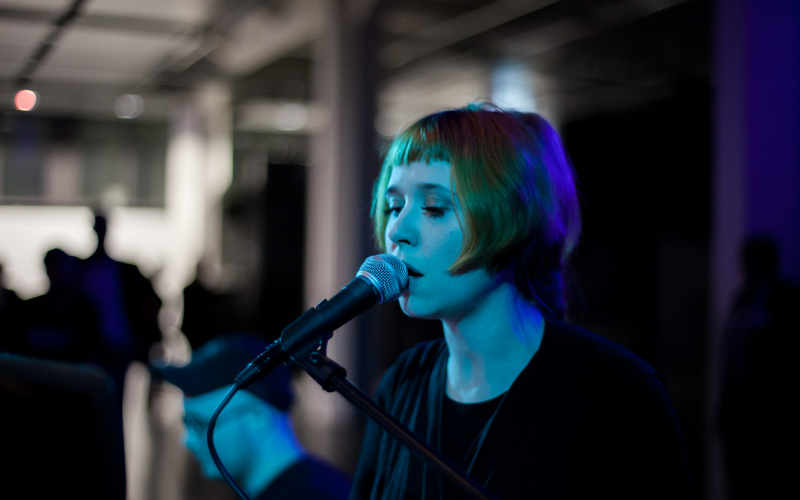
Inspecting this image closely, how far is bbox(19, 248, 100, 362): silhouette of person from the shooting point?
407 centimetres

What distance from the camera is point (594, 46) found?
8484 mm

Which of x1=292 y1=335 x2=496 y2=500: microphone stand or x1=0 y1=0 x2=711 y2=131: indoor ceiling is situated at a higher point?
x1=0 y1=0 x2=711 y2=131: indoor ceiling

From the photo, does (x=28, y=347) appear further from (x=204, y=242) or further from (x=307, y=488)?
(x=204, y=242)

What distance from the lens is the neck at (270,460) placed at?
1.77 meters

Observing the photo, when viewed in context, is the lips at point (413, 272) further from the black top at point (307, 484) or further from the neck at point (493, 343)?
the black top at point (307, 484)

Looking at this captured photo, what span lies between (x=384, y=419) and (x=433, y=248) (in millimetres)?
301

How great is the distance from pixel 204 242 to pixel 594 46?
21.8 feet

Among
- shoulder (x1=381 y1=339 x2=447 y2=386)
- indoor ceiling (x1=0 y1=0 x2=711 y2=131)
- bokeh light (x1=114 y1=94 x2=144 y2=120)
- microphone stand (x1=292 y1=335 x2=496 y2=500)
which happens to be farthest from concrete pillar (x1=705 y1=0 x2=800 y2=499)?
bokeh light (x1=114 y1=94 x2=144 y2=120)

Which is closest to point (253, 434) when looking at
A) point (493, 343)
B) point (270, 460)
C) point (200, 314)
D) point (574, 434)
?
point (270, 460)

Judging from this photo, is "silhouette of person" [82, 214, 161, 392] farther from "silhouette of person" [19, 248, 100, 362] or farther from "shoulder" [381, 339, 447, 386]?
"shoulder" [381, 339, 447, 386]

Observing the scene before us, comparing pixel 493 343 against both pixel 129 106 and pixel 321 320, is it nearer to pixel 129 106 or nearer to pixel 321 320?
pixel 321 320

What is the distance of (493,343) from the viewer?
3.80 feet

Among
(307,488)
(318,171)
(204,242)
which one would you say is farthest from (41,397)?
(204,242)

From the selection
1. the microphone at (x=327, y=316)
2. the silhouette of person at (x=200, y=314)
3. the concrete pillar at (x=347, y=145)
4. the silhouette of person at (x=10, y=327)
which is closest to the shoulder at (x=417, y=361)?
the microphone at (x=327, y=316)
